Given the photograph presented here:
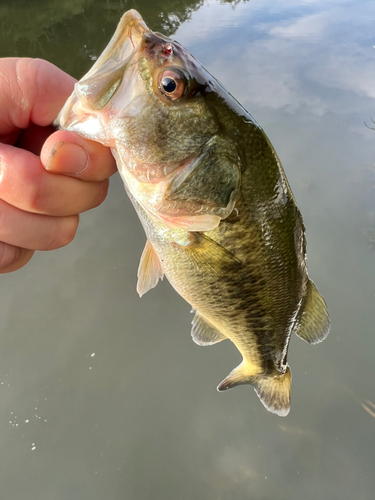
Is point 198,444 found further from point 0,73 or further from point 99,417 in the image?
point 0,73

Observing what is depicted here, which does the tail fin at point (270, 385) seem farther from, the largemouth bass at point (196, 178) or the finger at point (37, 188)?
the finger at point (37, 188)

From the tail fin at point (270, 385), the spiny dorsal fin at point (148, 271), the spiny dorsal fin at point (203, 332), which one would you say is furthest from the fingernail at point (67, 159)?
the tail fin at point (270, 385)

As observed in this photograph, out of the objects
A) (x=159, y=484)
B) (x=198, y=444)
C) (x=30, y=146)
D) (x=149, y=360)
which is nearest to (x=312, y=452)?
(x=198, y=444)

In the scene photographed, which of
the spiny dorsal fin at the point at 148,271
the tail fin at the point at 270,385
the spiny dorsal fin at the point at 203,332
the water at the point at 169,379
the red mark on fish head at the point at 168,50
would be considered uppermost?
the red mark on fish head at the point at 168,50

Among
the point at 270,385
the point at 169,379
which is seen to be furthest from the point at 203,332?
the point at 169,379

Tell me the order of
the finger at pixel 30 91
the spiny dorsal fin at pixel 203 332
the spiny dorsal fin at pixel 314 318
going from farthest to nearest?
the spiny dorsal fin at pixel 203 332, the spiny dorsal fin at pixel 314 318, the finger at pixel 30 91

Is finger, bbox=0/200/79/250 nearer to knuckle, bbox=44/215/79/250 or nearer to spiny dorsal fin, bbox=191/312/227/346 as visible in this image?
knuckle, bbox=44/215/79/250

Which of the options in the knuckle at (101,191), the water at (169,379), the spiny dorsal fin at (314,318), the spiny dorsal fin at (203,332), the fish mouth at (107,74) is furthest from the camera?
the water at (169,379)
